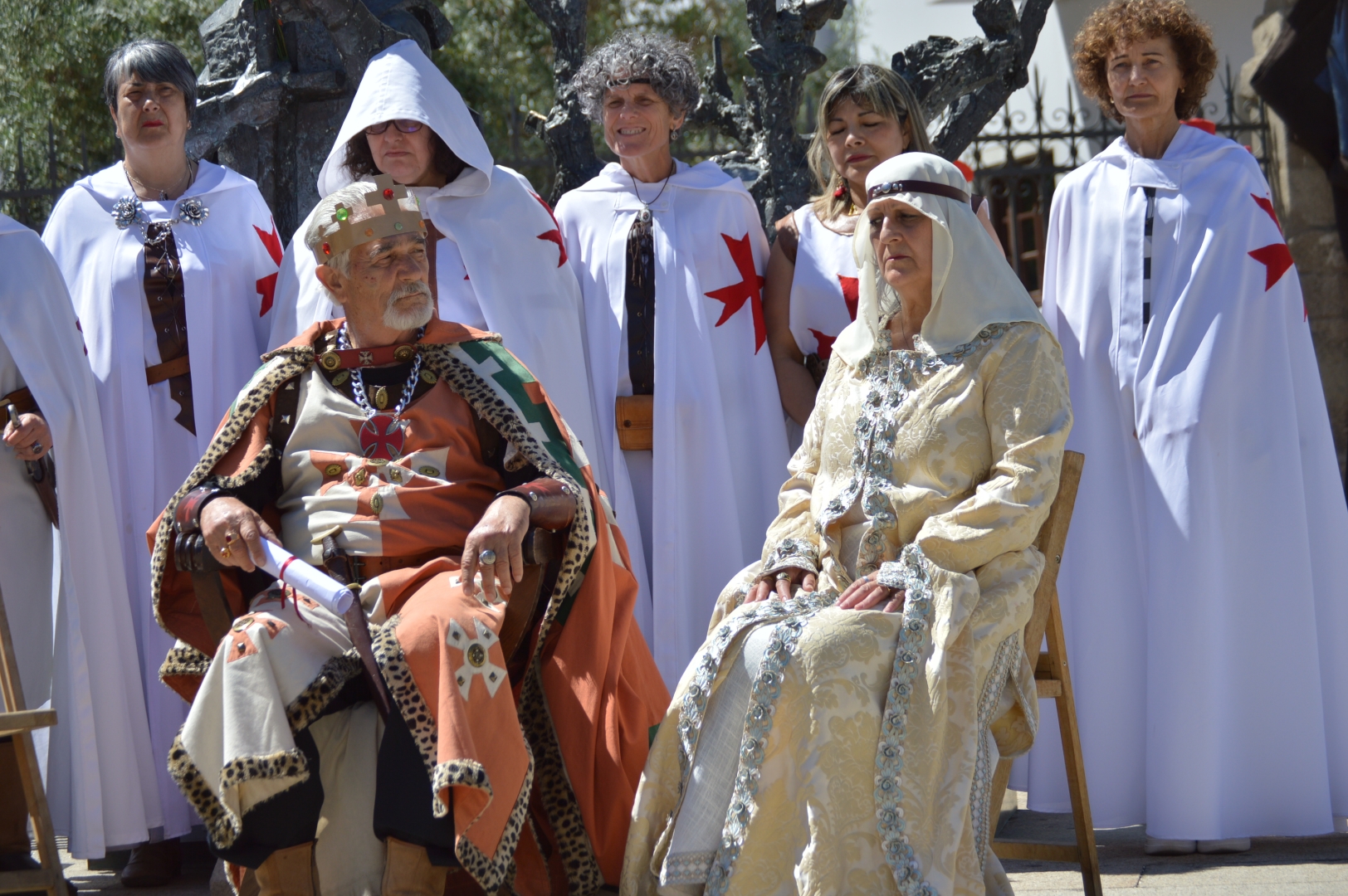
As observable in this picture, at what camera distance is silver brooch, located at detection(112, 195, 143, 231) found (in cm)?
470

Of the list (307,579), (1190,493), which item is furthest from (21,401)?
(1190,493)

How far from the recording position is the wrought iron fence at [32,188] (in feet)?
24.4

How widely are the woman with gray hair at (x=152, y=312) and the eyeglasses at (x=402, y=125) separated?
1.92ft

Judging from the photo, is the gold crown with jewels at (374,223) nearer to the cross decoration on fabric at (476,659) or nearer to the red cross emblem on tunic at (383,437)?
the red cross emblem on tunic at (383,437)

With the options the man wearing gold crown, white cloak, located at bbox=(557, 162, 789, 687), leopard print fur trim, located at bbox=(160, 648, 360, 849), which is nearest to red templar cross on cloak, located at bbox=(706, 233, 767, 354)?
white cloak, located at bbox=(557, 162, 789, 687)

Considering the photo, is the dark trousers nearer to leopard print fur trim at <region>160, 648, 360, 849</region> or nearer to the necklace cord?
leopard print fur trim at <region>160, 648, 360, 849</region>

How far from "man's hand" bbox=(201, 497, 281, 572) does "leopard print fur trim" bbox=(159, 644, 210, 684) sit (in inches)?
10.8

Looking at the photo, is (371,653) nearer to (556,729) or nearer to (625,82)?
(556,729)

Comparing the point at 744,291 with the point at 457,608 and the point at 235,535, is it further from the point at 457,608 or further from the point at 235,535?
the point at 235,535

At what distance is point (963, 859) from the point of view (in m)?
3.16

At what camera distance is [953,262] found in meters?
3.63

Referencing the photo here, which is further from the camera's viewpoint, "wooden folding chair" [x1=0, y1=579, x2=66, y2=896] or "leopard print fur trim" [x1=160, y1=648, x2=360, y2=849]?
"wooden folding chair" [x1=0, y1=579, x2=66, y2=896]

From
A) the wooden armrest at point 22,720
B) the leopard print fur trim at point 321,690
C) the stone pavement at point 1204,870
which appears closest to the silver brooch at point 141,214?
the wooden armrest at point 22,720

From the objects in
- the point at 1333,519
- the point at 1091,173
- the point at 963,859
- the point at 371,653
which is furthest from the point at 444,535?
the point at 1333,519
